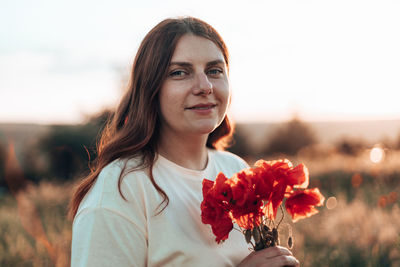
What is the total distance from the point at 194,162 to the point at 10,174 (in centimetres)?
1411

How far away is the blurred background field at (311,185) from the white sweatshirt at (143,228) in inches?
26.9

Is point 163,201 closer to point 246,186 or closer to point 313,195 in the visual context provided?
point 246,186

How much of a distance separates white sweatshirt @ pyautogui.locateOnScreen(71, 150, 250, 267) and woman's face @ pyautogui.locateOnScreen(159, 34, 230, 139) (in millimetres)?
320

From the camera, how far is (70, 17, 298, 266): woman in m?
1.94

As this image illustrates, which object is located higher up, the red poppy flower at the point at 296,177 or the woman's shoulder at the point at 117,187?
the red poppy flower at the point at 296,177

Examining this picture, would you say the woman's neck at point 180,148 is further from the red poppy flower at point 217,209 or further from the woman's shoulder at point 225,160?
the red poppy flower at point 217,209

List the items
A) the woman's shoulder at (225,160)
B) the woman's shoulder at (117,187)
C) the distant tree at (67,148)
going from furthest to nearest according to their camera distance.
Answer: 1. the distant tree at (67,148)
2. the woman's shoulder at (225,160)
3. the woman's shoulder at (117,187)

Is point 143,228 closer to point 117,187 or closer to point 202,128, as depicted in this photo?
point 117,187

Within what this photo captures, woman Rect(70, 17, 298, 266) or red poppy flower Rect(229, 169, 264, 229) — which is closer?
red poppy flower Rect(229, 169, 264, 229)

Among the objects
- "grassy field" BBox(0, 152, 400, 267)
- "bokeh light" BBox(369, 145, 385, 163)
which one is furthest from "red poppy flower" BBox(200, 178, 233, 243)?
"bokeh light" BBox(369, 145, 385, 163)

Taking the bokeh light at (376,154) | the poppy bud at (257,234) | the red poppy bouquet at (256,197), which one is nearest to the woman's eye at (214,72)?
the red poppy bouquet at (256,197)

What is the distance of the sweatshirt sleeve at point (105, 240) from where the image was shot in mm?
1903

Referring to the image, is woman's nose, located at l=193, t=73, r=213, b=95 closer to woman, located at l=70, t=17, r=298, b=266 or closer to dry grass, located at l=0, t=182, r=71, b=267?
woman, located at l=70, t=17, r=298, b=266

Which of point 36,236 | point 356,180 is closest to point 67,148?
point 36,236
